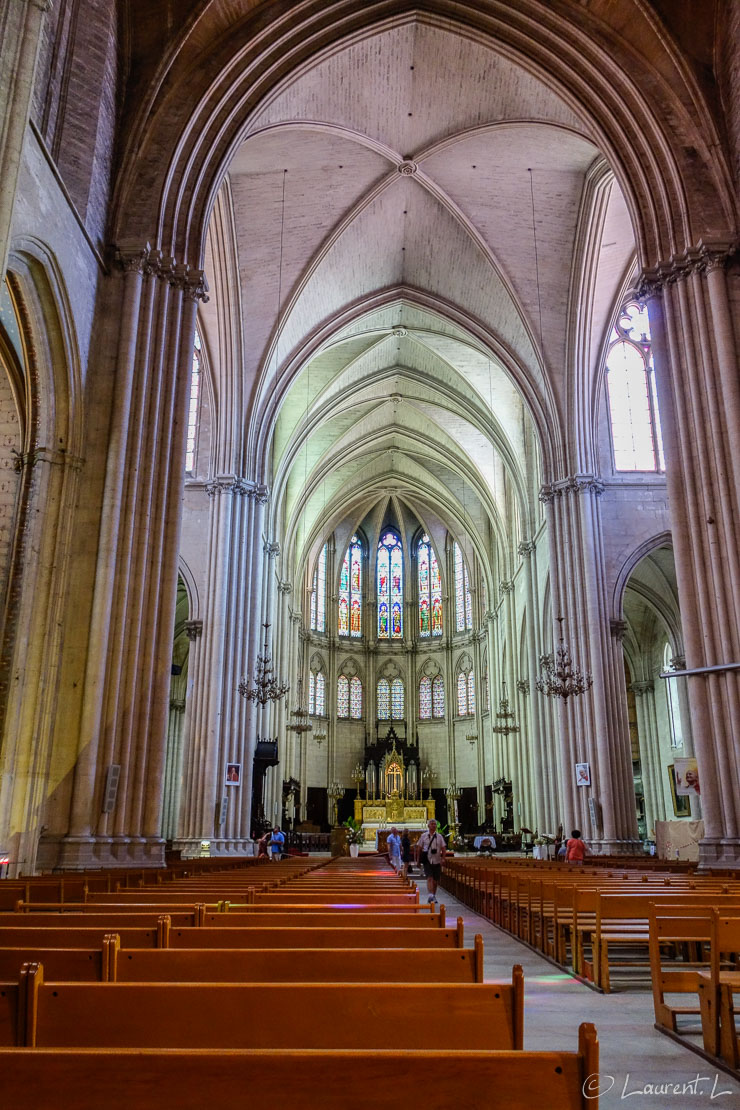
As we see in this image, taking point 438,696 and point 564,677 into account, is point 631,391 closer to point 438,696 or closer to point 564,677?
point 564,677

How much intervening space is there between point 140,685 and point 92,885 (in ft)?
19.0

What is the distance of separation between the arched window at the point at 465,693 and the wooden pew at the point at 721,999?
133 feet

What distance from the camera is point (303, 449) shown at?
118 feet

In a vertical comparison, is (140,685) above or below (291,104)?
below

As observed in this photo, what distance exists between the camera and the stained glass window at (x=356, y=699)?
46.2 metres

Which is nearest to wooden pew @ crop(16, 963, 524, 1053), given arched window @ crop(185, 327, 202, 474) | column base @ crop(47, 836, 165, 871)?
column base @ crop(47, 836, 165, 871)

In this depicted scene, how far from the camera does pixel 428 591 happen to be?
48.1 m

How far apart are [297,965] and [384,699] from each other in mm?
44929

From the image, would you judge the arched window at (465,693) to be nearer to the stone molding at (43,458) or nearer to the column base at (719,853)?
the column base at (719,853)

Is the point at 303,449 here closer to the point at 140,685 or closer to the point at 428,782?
the point at 428,782

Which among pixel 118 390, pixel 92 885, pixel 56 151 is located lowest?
pixel 92 885

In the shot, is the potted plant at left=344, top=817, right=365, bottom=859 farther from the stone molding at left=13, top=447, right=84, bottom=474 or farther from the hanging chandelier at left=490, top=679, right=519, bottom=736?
the stone molding at left=13, top=447, right=84, bottom=474

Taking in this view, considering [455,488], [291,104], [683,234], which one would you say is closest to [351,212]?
[291,104]

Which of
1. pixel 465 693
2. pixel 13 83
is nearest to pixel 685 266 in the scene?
pixel 13 83
